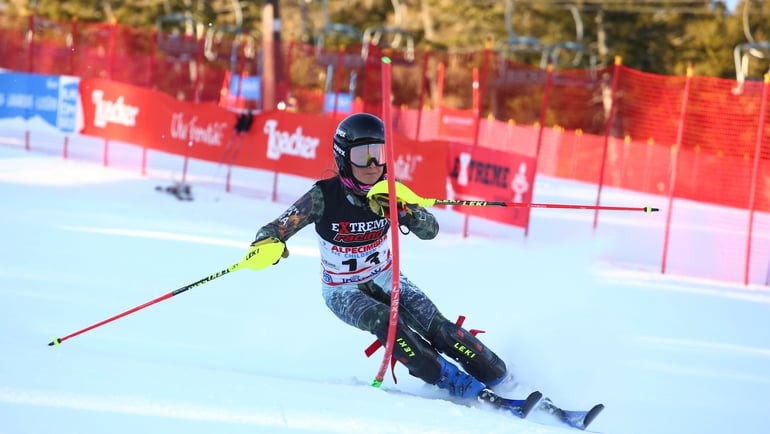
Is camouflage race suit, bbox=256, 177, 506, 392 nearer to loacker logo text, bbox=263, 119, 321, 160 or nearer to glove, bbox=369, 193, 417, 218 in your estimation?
glove, bbox=369, 193, 417, 218

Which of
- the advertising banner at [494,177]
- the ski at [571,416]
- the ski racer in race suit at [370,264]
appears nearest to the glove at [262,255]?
the ski racer in race suit at [370,264]

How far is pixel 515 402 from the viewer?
456 centimetres

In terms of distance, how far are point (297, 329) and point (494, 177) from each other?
17.3 feet

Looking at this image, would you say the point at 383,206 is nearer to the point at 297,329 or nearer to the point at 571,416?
the point at 571,416

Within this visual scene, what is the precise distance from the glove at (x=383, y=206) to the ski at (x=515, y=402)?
1142mm

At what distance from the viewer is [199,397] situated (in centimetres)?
365

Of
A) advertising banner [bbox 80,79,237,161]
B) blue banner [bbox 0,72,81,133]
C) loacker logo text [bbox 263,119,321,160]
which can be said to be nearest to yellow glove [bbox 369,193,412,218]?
loacker logo text [bbox 263,119,321,160]

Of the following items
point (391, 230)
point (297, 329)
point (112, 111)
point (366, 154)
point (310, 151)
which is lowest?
point (297, 329)

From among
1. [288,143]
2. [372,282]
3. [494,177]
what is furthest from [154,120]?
[372,282]

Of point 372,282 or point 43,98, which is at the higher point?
point 43,98

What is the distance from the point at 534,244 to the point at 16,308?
721cm

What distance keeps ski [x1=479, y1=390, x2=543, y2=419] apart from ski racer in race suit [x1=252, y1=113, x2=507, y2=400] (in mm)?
23

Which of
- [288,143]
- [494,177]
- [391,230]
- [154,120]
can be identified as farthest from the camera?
[154,120]

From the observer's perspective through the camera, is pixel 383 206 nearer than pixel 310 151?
Yes
